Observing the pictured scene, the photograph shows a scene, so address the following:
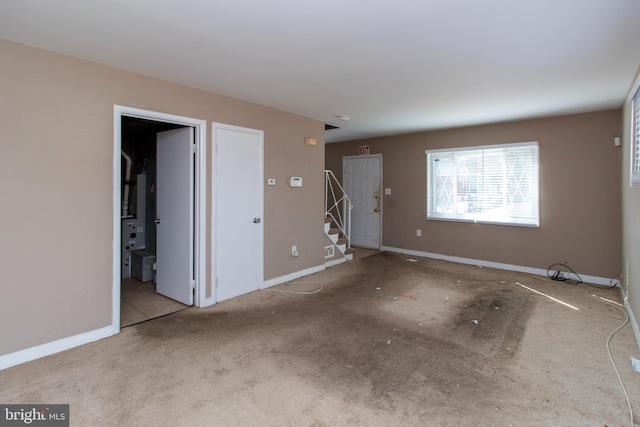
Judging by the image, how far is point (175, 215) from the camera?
12.6ft

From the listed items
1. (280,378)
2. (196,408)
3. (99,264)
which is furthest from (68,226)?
(280,378)

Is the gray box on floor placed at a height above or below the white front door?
below

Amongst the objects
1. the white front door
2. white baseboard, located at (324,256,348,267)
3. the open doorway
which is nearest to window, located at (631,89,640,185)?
white baseboard, located at (324,256,348,267)

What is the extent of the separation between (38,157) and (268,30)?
6.72 feet

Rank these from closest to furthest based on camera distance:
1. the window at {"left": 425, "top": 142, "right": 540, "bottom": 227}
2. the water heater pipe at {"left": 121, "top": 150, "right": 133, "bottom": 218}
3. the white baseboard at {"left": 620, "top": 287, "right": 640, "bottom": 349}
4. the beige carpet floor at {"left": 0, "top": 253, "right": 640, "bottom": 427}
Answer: the beige carpet floor at {"left": 0, "top": 253, "right": 640, "bottom": 427} → the white baseboard at {"left": 620, "top": 287, "right": 640, "bottom": 349} → the water heater pipe at {"left": 121, "top": 150, "right": 133, "bottom": 218} → the window at {"left": 425, "top": 142, "right": 540, "bottom": 227}

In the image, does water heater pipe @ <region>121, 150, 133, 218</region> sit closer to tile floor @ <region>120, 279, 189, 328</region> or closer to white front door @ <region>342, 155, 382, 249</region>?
tile floor @ <region>120, 279, 189, 328</region>

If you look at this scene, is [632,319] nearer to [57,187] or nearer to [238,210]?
[238,210]

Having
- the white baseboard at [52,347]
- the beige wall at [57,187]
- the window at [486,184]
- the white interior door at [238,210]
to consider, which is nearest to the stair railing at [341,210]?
the window at [486,184]

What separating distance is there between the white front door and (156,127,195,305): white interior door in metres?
4.19

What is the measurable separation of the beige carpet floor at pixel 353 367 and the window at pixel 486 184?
5.68 feet

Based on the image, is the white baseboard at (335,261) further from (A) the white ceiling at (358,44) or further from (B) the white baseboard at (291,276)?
(A) the white ceiling at (358,44)

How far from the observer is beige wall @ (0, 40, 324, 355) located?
2439mm

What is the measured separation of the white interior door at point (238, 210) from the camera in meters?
3.83

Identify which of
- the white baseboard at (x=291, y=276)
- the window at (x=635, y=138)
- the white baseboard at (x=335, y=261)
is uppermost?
the window at (x=635, y=138)
